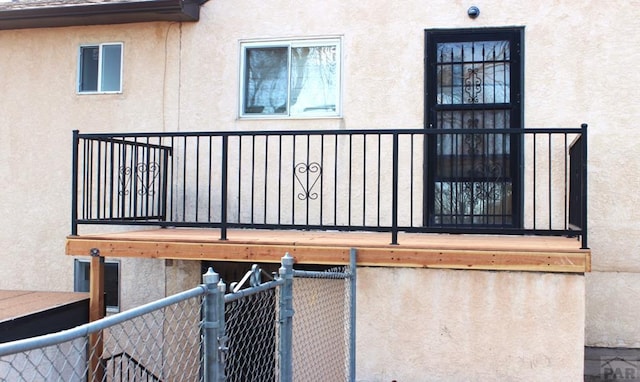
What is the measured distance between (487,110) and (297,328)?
9.93ft

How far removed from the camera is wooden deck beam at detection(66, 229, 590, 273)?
4676 mm

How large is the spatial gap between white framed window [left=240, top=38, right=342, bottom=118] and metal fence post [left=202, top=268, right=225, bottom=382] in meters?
4.61


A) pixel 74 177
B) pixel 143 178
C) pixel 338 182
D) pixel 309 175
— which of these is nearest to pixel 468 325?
pixel 338 182

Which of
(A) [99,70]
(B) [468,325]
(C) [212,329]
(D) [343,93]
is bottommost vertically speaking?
(B) [468,325]

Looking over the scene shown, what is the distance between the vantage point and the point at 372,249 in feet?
16.2

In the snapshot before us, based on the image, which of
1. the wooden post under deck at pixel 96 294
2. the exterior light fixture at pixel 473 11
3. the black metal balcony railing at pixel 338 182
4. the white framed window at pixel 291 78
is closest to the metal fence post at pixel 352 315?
the black metal balcony railing at pixel 338 182

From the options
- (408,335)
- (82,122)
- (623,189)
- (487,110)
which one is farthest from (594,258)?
(82,122)

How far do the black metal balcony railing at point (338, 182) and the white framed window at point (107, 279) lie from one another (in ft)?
2.02

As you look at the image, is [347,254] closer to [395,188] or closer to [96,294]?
[395,188]

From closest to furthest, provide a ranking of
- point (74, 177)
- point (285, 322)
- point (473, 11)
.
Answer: point (285, 322) → point (74, 177) → point (473, 11)

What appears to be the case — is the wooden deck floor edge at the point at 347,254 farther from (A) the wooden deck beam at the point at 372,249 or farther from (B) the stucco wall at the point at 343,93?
(B) the stucco wall at the point at 343,93

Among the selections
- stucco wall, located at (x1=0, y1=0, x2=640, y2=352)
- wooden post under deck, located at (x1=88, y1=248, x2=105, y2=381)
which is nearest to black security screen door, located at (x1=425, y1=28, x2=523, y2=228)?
stucco wall, located at (x1=0, y1=0, x2=640, y2=352)

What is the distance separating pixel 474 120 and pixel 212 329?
481 centimetres

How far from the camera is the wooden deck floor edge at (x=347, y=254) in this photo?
4637 mm
